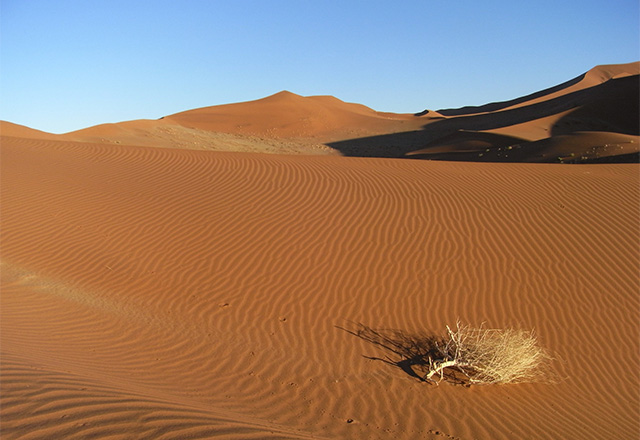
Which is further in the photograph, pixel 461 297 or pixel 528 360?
pixel 461 297

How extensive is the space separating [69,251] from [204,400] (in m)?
6.05

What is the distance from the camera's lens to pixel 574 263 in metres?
9.39

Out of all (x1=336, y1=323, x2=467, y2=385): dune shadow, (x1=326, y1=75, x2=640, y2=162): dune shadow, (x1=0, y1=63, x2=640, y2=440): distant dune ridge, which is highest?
(x1=326, y1=75, x2=640, y2=162): dune shadow

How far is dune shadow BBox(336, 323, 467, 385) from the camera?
242 inches

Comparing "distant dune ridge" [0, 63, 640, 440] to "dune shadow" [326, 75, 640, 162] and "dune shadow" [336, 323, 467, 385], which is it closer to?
"dune shadow" [336, 323, 467, 385]

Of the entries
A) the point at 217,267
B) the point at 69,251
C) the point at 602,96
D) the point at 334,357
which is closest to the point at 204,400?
the point at 334,357

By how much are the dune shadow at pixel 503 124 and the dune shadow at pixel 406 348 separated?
1654cm

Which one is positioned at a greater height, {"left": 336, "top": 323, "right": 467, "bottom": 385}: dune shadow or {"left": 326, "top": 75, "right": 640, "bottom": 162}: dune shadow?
{"left": 326, "top": 75, "right": 640, "bottom": 162}: dune shadow

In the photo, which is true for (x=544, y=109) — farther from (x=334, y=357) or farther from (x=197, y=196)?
(x=334, y=357)

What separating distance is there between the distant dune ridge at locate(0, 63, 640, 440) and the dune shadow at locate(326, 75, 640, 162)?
447 inches

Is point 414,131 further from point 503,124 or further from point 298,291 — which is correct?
point 298,291

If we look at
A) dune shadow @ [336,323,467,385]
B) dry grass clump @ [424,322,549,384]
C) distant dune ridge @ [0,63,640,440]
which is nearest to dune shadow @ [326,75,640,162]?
distant dune ridge @ [0,63,640,440]

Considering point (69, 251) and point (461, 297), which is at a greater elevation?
point (69, 251)

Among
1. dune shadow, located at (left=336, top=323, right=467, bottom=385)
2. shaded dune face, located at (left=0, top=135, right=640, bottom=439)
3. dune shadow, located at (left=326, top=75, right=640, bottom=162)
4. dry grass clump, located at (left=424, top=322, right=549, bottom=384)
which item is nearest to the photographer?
shaded dune face, located at (left=0, top=135, right=640, bottom=439)
